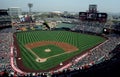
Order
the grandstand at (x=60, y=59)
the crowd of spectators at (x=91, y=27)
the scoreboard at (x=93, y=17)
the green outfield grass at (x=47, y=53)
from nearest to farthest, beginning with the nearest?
the grandstand at (x=60, y=59) → the green outfield grass at (x=47, y=53) → the scoreboard at (x=93, y=17) → the crowd of spectators at (x=91, y=27)

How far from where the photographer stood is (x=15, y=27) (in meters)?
83.6

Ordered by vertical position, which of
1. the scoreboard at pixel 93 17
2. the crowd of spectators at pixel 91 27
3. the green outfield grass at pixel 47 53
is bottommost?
the green outfield grass at pixel 47 53

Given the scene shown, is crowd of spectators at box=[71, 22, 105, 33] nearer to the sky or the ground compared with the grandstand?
nearer to the sky

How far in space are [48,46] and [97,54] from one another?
17.3 m

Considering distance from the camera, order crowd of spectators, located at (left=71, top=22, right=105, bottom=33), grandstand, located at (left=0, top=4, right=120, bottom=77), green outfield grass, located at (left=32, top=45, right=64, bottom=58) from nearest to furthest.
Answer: grandstand, located at (left=0, top=4, right=120, bottom=77) → green outfield grass, located at (left=32, top=45, right=64, bottom=58) → crowd of spectators, located at (left=71, top=22, right=105, bottom=33)

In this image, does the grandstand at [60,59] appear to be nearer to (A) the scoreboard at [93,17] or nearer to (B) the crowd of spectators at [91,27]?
(B) the crowd of spectators at [91,27]

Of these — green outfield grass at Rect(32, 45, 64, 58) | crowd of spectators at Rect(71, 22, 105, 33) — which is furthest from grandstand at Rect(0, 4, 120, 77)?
crowd of spectators at Rect(71, 22, 105, 33)

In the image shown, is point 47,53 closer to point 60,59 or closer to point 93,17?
point 60,59

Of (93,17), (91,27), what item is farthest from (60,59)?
(91,27)

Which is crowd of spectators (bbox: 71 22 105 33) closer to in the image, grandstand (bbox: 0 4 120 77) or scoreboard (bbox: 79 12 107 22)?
scoreboard (bbox: 79 12 107 22)

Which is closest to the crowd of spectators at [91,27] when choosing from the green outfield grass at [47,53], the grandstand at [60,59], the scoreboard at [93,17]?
the scoreboard at [93,17]

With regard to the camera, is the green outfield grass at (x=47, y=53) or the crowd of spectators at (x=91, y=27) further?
the crowd of spectators at (x=91, y=27)

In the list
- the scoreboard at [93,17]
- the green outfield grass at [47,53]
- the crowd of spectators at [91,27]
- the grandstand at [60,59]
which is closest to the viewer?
Answer: the grandstand at [60,59]

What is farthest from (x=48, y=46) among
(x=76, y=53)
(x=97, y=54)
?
(x=97, y=54)
